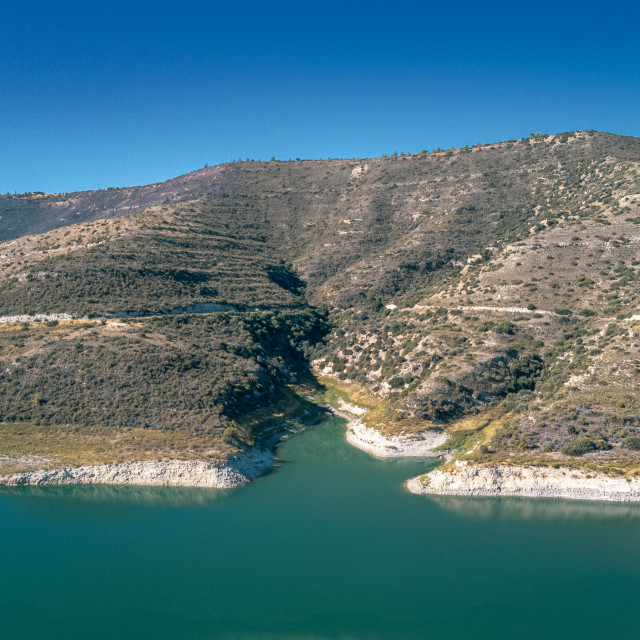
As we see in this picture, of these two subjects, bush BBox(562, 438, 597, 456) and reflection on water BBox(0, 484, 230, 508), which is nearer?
reflection on water BBox(0, 484, 230, 508)

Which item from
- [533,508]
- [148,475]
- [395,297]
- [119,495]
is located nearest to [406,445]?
[533,508]

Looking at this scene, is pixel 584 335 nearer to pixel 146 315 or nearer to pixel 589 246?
pixel 589 246

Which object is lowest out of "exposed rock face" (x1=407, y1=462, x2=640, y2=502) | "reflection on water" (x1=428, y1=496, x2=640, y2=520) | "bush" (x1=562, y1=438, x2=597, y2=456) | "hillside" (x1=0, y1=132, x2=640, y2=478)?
"reflection on water" (x1=428, y1=496, x2=640, y2=520)

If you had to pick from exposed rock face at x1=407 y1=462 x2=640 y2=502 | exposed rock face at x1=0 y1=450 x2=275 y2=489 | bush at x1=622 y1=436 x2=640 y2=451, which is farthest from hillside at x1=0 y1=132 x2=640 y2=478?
exposed rock face at x1=0 y1=450 x2=275 y2=489

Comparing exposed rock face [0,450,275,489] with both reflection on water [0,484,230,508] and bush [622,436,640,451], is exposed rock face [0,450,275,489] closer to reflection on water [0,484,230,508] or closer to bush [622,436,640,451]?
reflection on water [0,484,230,508]

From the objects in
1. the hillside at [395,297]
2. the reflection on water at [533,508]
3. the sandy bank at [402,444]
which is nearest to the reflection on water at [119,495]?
the hillside at [395,297]

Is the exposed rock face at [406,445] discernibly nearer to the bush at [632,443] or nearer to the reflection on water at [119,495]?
the bush at [632,443]
